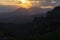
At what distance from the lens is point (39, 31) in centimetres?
2114

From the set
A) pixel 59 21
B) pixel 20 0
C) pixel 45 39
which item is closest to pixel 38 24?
pixel 59 21

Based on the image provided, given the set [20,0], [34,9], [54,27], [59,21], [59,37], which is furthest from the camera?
[34,9]

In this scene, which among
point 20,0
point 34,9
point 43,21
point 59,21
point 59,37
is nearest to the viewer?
point 59,37

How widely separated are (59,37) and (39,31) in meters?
7.25

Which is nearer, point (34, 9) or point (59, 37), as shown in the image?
point (59, 37)

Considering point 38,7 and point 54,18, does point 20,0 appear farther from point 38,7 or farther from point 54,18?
point 54,18

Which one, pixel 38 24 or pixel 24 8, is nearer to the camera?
pixel 38 24

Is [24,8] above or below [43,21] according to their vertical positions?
above

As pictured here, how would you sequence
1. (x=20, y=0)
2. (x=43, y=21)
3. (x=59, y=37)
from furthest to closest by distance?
(x=20, y=0)
(x=43, y=21)
(x=59, y=37)

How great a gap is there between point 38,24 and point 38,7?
5101 cm

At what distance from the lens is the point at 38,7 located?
2901 inches

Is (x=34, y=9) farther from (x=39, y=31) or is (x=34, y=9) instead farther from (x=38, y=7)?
(x=39, y=31)

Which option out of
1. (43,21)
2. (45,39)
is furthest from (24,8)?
(45,39)

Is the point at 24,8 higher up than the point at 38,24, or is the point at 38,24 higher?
the point at 24,8
